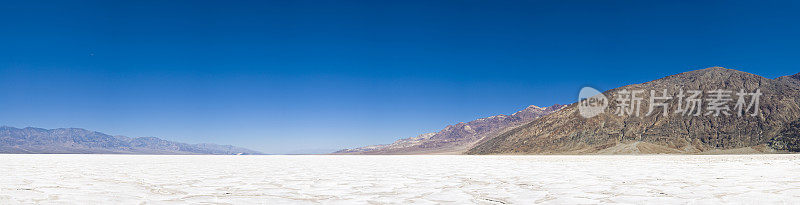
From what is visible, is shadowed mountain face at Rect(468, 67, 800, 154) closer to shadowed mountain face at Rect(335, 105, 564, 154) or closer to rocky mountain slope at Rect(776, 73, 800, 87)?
rocky mountain slope at Rect(776, 73, 800, 87)

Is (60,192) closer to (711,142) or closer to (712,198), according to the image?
(712,198)

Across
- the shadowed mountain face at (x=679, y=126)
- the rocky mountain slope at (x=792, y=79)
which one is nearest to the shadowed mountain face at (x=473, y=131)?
the shadowed mountain face at (x=679, y=126)

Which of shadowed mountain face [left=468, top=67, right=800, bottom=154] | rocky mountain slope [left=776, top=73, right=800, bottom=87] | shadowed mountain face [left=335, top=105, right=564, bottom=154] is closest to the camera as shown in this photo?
shadowed mountain face [left=468, top=67, right=800, bottom=154]

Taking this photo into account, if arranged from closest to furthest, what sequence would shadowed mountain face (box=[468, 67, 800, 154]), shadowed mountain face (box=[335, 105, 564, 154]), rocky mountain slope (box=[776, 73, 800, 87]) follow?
shadowed mountain face (box=[468, 67, 800, 154]) < rocky mountain slope (box=[776, 73, 800, 87]) < shadowed mountain face (box=[335, 105, 564, 154])

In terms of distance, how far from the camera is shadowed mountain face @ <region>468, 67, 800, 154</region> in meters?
61.5

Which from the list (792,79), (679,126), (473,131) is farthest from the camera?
(473,131)

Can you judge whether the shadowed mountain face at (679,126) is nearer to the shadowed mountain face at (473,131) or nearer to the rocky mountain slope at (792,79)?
the rocky mountain slope at (792,79)

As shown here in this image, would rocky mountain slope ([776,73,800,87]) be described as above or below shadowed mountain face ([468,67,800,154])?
above

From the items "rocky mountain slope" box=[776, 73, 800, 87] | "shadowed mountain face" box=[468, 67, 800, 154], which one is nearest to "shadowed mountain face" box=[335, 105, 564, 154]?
"shadowed mountain face" box=[468, 67, 800, 154]

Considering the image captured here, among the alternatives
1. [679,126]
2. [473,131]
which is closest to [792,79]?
[679,126]

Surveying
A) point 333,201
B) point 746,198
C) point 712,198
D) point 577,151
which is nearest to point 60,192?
point 333,201

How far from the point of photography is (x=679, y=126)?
67.6m

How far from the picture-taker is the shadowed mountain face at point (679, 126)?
61.5 meters

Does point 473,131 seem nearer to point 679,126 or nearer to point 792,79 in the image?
point 792,79
